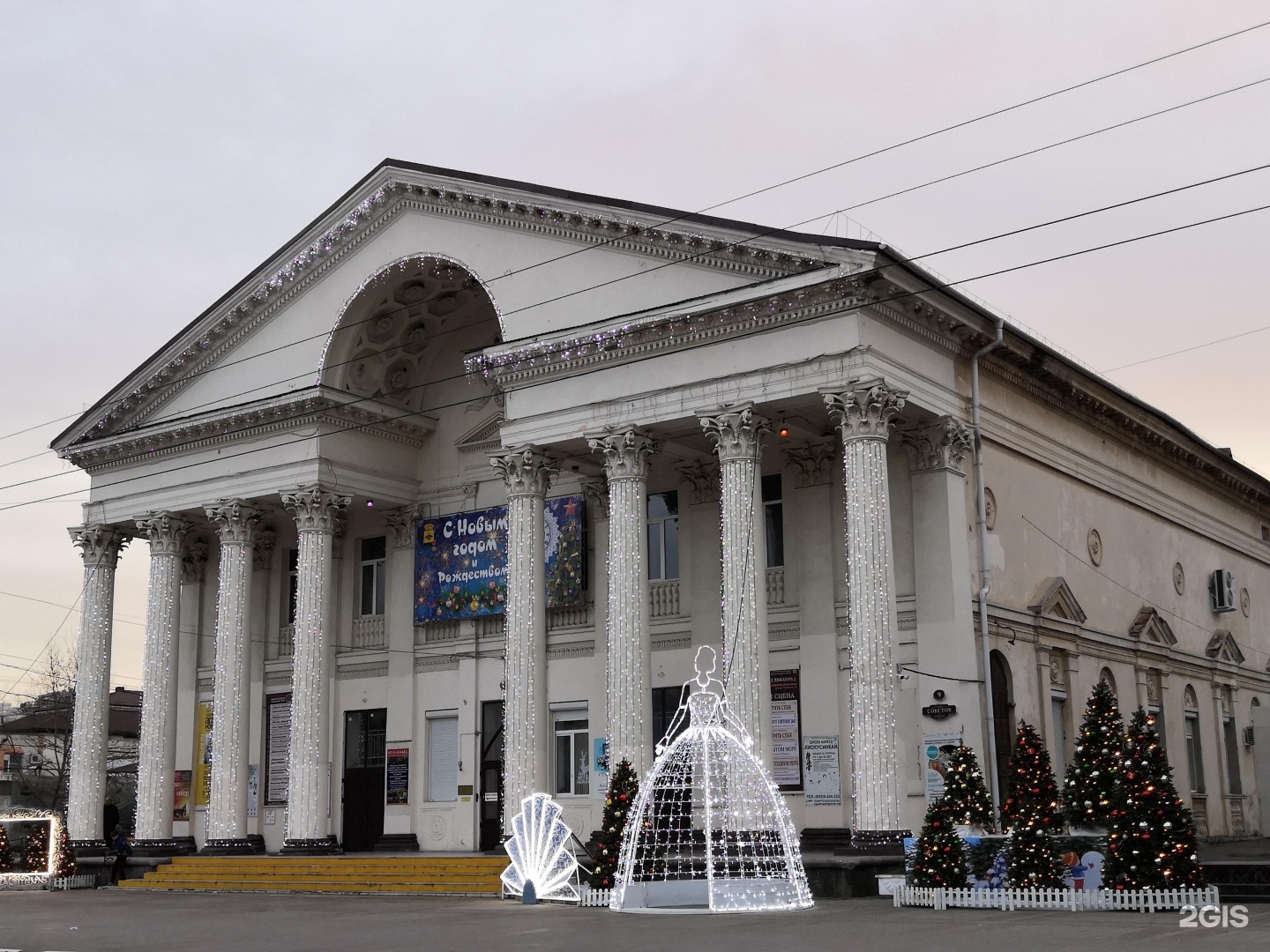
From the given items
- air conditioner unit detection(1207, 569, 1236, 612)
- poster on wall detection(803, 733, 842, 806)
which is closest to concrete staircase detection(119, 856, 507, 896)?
poster on wall detection(803, 733, 842, 806)

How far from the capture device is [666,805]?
2500 centimetres

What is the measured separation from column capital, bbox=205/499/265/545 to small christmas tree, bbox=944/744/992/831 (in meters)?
17.5

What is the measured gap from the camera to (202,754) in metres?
34.5

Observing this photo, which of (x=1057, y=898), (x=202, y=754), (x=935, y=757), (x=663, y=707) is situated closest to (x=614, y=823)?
(x=935, y=757)

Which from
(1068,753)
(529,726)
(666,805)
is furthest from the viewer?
(1068,753)

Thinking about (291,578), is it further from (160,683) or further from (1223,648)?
(1223,648)

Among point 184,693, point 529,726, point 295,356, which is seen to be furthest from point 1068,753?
point 184,693

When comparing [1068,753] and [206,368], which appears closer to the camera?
[1068,753]

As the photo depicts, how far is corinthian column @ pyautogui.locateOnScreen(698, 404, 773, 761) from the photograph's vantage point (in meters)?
24.0

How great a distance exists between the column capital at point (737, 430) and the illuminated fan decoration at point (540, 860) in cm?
680

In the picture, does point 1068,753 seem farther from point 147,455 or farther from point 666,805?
point 147,455

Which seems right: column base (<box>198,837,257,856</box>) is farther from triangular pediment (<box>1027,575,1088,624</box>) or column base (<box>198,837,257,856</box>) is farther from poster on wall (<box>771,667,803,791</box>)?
triangular pediment (<box>1027,575,1088,624</box>)

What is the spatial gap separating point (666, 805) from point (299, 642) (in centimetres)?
972

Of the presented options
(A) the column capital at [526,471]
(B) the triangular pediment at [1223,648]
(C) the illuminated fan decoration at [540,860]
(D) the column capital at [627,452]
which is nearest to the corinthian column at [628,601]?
(D) the column capital at [627,452]
